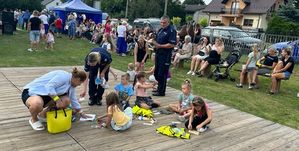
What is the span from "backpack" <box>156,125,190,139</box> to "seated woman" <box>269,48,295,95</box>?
4.57 meters

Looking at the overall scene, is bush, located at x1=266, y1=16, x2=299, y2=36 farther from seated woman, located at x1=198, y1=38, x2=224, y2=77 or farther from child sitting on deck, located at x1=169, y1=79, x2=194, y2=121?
child sitting on deck, located at x1=169, y1=79, x2=194, y2=121

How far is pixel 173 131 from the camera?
4.86 metres

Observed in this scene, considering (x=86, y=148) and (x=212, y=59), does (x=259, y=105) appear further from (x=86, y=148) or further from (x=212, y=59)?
(x=86, y=148)

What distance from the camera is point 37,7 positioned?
2050 inches

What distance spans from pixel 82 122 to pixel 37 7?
51.4 m

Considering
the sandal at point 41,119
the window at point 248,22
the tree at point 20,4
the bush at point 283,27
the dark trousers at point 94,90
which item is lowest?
the sandal at point 41,119

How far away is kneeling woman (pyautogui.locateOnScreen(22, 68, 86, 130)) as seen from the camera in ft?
13.9

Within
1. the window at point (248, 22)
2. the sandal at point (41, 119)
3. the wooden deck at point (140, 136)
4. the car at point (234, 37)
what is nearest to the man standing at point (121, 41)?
the car at point (234, 37)

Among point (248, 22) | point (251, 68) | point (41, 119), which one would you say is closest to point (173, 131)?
point (41, 119)

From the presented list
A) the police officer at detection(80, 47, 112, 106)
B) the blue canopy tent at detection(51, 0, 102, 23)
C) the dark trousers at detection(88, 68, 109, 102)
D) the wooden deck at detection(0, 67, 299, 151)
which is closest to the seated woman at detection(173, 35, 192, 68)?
the wooden deck at detection(0, 67, 299, 151)

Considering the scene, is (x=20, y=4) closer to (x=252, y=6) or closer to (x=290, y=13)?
(x=252, y=6)

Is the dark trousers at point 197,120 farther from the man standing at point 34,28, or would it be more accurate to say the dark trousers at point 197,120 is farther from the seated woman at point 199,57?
the man standing at point 34,28

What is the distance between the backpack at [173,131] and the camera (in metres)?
4.80

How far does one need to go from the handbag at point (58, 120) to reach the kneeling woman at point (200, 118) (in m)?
1.88
